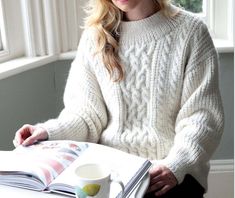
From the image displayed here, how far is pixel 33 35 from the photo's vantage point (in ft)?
6.31

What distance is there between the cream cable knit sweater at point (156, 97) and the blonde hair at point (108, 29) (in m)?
0.02

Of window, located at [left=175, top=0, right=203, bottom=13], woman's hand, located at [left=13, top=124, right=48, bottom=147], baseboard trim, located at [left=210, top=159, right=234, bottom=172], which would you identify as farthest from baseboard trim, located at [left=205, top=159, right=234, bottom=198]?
woman's hand, located at [left=13, top=124, right=48, bottom=147]

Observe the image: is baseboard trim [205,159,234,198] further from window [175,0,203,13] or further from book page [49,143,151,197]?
book page [49,143,151,197]

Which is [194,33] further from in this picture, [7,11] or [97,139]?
[7,11]

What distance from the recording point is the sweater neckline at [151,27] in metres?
1.45

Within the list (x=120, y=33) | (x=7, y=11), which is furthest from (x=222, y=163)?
(x=7, y=11)

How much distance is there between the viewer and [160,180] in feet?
4.07

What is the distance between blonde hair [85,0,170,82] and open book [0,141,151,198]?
334 mm

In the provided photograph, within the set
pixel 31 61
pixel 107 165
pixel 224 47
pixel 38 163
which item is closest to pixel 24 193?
pixel 38 163

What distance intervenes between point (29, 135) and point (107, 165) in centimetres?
35

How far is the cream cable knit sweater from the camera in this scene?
140cm

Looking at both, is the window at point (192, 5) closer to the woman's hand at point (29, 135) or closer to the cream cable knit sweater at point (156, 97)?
the cream cable knit sweater at point (156, 97)

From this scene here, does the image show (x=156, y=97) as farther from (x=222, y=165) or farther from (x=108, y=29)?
(x=222, y=165)

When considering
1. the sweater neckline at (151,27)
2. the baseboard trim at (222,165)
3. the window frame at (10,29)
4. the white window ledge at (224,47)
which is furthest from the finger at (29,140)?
the baseboard trim at (222,165)
